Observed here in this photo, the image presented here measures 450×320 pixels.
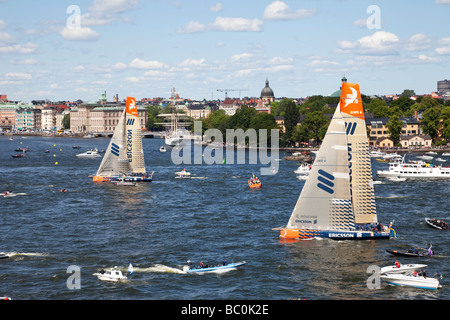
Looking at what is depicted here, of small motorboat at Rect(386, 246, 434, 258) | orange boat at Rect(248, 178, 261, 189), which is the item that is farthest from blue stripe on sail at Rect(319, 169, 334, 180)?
orange boat at Rect(248, 178, 261, 189)

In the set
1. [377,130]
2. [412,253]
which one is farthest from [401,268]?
[377,130]

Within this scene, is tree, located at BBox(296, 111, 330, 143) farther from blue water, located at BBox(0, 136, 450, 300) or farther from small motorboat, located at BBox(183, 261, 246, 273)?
small motorboat, located at BBox(183, 261, 246, 273)

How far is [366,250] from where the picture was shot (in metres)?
50.3

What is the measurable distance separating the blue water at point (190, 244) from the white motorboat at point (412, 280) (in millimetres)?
516

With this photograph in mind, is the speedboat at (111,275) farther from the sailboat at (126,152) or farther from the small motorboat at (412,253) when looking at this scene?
the sailboat at (126,152)

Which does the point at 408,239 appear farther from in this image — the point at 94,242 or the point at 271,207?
the point at 94,242

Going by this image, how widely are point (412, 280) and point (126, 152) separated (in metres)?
66.2

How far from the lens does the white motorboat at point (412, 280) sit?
1591 inches

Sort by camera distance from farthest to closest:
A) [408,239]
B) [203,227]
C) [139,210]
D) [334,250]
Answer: [139,210], [203,227], [408,239], [334,250]

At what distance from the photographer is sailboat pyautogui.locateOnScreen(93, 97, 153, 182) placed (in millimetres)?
98688

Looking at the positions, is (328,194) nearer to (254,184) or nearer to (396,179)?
(254,184)
